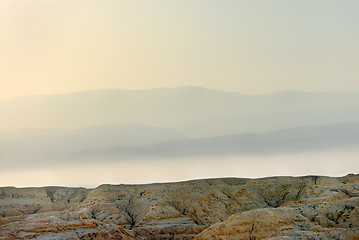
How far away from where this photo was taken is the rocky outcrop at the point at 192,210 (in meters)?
73.0

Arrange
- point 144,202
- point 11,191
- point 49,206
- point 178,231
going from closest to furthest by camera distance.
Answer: point 178,231 < point 144,202 < point 49,206 < point 11,191

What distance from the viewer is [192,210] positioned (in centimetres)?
11581

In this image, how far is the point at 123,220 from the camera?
112m

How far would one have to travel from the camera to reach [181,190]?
128 m

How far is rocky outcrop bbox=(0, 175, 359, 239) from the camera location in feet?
240

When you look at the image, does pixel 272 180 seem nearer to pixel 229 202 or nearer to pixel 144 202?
pixel 229 202

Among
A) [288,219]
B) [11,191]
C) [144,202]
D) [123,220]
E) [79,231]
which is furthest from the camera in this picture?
[11,191]

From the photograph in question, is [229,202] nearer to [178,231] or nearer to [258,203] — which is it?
[258,203]

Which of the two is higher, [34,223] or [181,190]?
[181,190]

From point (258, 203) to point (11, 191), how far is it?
74.6 metres

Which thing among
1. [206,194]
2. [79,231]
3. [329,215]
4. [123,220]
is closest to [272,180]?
[206,194]

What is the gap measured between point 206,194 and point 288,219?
2031 inches

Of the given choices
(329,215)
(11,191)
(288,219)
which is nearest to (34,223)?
(288,219)

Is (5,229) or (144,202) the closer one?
(5,229)
